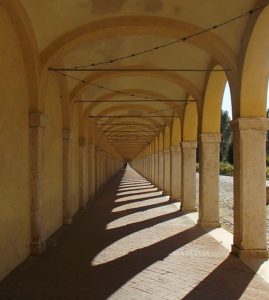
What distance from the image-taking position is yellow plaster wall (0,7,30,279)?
751 cm

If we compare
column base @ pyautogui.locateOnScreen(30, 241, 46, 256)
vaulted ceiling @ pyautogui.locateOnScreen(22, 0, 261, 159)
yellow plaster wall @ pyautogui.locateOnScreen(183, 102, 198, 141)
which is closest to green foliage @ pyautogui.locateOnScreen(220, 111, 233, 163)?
yellow plaster wall @ pyautogui.locateOnScreen(183, 102, 198, 141)

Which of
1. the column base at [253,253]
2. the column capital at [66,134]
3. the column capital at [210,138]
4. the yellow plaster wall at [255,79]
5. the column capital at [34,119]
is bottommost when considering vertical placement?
the column base at [253,253]

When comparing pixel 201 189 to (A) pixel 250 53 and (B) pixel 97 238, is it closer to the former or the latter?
(B) pixel 97 238

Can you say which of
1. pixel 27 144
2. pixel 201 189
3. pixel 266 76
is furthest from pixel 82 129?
pixel 266 76

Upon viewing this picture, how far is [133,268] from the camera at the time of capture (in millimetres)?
8164

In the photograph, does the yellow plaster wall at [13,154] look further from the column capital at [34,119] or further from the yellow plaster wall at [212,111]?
the yellow plaster wall at [212,111]

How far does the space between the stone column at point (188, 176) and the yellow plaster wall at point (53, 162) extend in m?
5.37

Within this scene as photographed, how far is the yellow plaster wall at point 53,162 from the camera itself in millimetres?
11250

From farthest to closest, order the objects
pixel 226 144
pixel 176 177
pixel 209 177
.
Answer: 1. pixel 226 144
2. pixel 176 177
3. pixel 209 177

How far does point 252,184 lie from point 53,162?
5.56m

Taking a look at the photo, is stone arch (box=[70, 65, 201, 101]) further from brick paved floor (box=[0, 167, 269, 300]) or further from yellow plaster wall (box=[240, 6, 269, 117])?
yellow plaster wall (box=[240, 6, 269, 117])

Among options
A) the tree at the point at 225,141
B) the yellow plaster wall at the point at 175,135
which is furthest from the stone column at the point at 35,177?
the tree at the point at 225,141

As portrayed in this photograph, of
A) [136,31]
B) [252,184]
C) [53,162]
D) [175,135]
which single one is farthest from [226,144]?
[252,184]

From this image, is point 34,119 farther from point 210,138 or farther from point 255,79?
point 210,138
